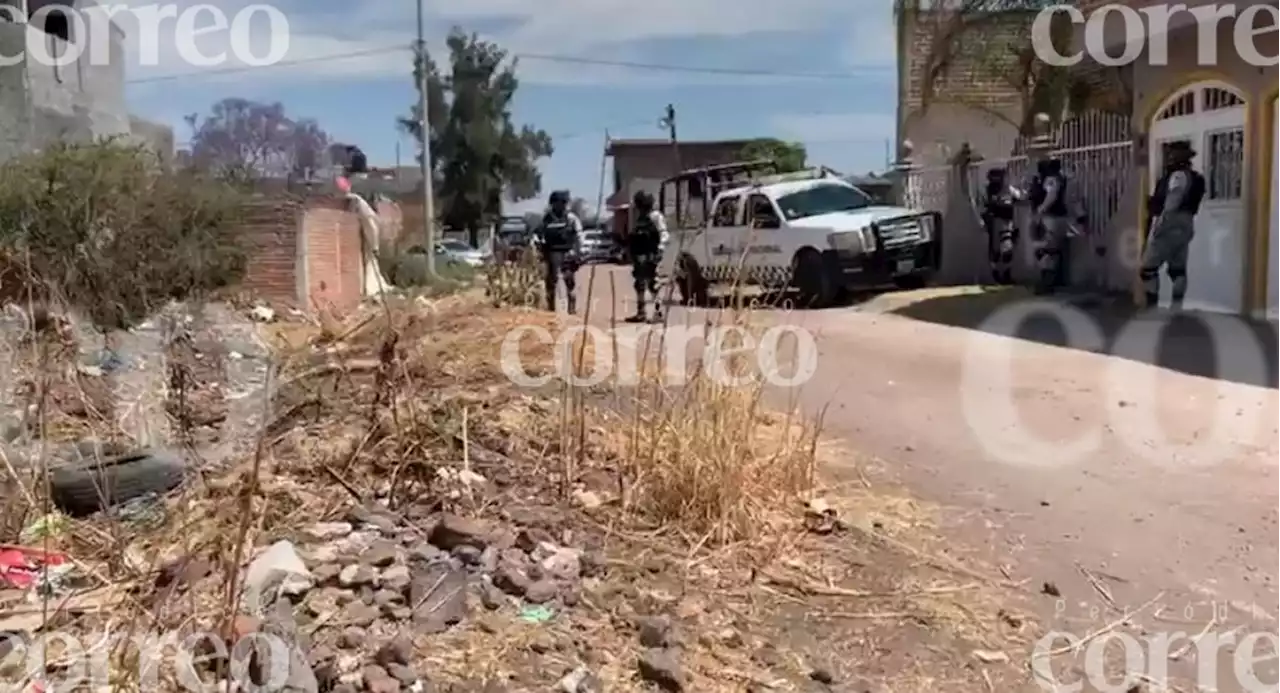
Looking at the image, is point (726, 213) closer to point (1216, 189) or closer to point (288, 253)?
point (288, 253)

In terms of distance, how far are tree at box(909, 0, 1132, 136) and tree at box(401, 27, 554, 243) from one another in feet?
102

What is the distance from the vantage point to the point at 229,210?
56.2 ft

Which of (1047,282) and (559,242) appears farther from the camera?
(1047,282)

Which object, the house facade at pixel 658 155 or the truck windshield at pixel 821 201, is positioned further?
the house facade at pixel 658 155

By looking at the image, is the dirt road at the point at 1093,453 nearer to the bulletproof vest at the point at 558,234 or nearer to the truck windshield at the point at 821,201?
the bulletproof vest at the point at 558,234

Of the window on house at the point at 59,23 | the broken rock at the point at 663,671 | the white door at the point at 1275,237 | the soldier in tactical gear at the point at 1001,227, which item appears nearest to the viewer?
the broken rock at the point at 663,671

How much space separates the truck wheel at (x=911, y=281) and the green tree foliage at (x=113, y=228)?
921 centimetres

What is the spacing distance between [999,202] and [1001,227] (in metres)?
0.38

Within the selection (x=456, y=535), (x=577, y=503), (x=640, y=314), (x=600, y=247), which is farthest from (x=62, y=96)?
(x=456, y=535)

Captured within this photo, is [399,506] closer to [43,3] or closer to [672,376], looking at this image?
[672,376]

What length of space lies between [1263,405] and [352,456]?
5.89 metres

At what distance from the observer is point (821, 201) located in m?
18.8

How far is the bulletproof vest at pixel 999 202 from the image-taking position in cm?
1836

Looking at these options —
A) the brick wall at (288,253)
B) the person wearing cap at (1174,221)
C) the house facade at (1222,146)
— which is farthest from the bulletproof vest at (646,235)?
the house facade at (1222,146)
